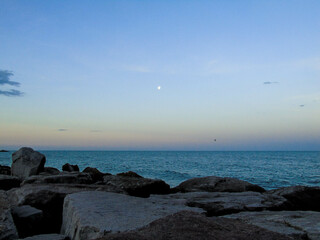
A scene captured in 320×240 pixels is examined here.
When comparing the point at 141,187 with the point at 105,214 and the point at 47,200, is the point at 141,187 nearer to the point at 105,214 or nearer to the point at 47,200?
the point at 47,200

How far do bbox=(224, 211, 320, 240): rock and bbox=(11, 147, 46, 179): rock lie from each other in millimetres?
11477

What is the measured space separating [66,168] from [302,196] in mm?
19026

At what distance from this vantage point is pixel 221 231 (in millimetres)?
2824

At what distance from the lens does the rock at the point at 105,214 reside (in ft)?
10.2

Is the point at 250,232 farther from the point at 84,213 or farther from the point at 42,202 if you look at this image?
the point at 42,202

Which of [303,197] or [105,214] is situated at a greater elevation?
[105,214]

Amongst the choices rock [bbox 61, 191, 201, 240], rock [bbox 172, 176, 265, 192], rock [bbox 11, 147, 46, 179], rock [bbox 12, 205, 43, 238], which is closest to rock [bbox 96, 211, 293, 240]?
rock [bbox 61, 191, 201, 240]

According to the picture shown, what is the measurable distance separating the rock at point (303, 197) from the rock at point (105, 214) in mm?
4948

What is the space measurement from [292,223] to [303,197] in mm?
4595

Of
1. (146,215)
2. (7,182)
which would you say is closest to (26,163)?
(7,182)

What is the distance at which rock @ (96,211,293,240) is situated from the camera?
2546 millimetres

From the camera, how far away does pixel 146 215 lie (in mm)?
3664

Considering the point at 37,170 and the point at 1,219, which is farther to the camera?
the point at 37,170

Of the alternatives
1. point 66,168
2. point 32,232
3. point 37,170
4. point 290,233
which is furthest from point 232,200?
point 66,168
